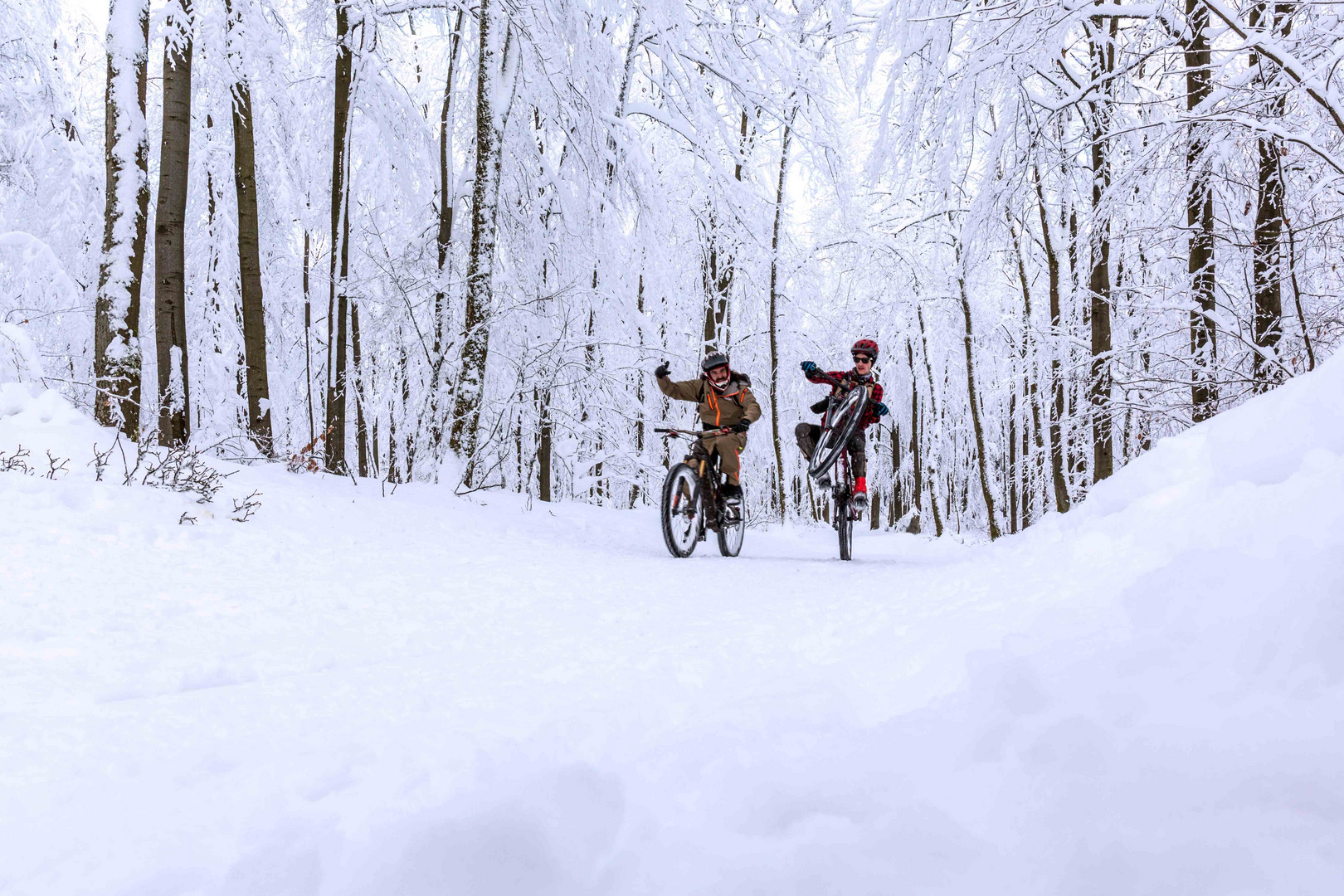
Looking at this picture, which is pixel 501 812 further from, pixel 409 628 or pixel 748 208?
pixel 748 208

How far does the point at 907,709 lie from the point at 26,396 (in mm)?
5832

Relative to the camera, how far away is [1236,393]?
581 cm

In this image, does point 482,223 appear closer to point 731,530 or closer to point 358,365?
point 358,365

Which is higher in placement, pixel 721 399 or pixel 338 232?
pixel 338 232

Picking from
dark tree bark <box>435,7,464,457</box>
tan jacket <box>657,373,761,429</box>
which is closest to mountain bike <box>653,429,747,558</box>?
tan jacket <box>657,373,761,429</box>

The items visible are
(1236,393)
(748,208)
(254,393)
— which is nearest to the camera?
(1236,393)

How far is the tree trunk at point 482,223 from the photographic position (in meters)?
7.50

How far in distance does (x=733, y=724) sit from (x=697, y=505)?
4.68 metres

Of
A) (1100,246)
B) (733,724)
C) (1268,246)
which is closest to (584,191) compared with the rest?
(1100,246)

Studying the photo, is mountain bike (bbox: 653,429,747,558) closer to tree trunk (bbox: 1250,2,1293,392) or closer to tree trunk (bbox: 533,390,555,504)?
tree trunk (bbox: 533,390,555,504)

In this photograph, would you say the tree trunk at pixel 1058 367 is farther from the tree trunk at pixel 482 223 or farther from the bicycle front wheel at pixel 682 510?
the tree trunk at pixel 482 223

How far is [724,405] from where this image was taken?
6965 millimetres

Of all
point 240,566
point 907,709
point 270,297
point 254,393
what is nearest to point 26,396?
point 254,393

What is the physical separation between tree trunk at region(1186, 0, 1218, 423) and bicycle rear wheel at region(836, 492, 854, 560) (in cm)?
273
